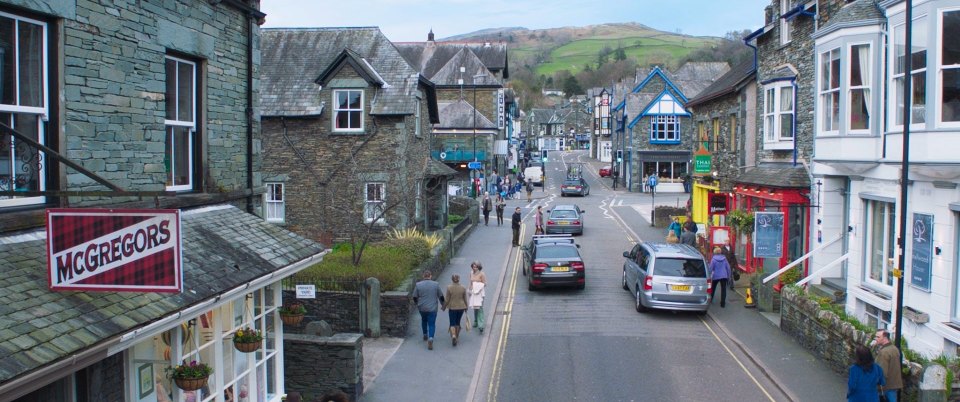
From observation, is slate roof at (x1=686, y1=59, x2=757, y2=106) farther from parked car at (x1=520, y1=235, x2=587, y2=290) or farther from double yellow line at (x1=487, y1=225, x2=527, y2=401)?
double yellow line at (x1=487, y1=225, x2=527, y2=401)

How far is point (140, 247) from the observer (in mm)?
6988

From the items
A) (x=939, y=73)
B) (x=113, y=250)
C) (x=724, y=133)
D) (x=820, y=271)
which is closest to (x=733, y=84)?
(x=724, y=133)

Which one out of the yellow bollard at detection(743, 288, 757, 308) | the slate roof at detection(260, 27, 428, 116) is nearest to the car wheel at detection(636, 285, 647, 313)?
the yellow bollard at detection(743, 288, 757, 308)

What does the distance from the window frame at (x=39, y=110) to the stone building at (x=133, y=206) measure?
0.01 metres

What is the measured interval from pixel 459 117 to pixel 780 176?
36518 mm

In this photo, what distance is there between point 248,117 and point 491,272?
13.9m

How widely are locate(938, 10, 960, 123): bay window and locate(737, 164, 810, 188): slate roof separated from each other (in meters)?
7.48

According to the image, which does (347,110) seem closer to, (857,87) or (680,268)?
(680,268)

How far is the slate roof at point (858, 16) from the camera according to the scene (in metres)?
15.0

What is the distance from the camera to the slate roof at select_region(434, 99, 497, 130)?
55.1 m

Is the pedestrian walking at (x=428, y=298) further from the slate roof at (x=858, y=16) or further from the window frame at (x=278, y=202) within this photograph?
the window frame at (x=278, y=202)

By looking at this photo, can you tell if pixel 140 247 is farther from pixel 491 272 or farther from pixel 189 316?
pixel 491 272

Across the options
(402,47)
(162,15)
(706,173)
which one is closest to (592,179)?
(402,47)

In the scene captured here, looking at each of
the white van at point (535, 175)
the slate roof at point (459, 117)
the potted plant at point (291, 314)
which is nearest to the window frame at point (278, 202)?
the potted plant at point (291, 314)
